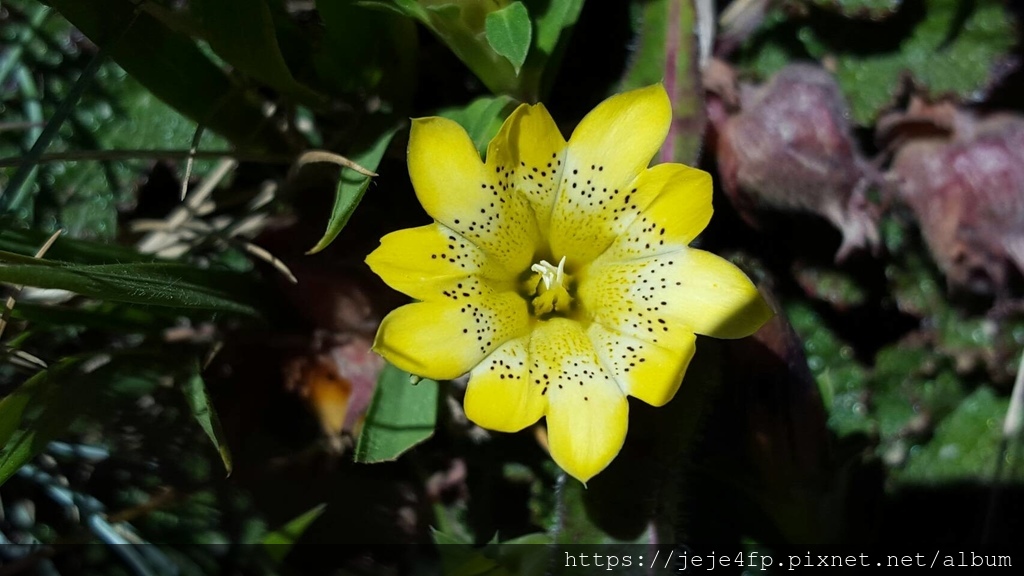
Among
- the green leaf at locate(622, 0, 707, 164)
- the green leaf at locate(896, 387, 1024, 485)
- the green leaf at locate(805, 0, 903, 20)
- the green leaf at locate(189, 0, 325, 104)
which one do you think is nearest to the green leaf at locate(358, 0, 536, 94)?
the green leaf at locate(189, 0, 325, 104)

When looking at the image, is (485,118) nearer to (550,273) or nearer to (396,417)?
(550,273)

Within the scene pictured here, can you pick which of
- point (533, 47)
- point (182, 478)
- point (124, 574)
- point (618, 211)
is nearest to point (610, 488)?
point (618, 211)

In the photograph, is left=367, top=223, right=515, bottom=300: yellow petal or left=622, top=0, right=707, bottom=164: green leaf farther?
left=622, top=0, right=707, bottom=164: green leaf

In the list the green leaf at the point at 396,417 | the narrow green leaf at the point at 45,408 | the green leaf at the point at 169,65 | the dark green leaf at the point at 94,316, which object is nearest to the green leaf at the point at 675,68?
the green leaf at the point at 396,417

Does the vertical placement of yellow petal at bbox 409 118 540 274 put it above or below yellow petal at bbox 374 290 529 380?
above

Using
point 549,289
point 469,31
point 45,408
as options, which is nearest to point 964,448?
point 549,289

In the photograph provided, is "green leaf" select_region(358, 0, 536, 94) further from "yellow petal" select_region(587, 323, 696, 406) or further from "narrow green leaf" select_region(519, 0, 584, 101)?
"yellow petal" select_region(587, 323, 696, 406)
